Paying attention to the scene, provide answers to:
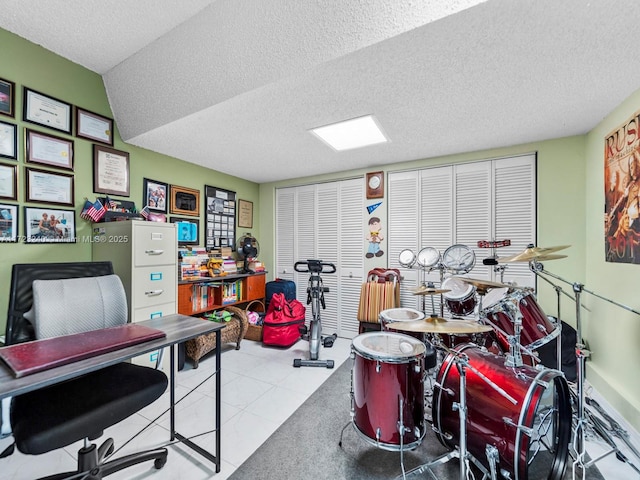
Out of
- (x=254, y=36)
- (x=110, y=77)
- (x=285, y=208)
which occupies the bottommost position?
(x=285, y=208)

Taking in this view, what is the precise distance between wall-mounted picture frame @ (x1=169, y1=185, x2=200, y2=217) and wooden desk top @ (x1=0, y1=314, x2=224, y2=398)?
1.99m

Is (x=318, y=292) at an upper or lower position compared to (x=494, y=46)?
lower

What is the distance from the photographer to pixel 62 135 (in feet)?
7.18

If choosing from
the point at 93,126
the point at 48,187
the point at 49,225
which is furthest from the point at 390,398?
the point at 93,126

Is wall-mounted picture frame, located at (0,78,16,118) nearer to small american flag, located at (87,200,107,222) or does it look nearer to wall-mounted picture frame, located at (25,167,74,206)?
wall-mounted picture frame, located at (25,167,74,206)

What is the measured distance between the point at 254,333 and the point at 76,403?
2410mm

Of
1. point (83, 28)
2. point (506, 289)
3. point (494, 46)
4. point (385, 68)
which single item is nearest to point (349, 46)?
point (385, 68)

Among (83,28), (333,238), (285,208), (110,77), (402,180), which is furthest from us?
(285,208)

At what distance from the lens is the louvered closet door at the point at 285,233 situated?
4133 mm

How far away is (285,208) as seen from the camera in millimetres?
4195

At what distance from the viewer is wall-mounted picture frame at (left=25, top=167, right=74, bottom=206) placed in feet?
6.61

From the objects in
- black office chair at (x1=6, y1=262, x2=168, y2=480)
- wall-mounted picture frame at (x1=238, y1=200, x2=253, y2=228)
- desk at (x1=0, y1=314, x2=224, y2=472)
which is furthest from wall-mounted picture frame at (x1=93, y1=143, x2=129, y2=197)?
desk at (x1=0, y1=314, x2=224, y2=472)

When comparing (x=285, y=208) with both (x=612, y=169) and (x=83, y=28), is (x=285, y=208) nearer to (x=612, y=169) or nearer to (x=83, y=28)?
(x=83, y=28)

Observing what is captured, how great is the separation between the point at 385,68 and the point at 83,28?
210 cm
